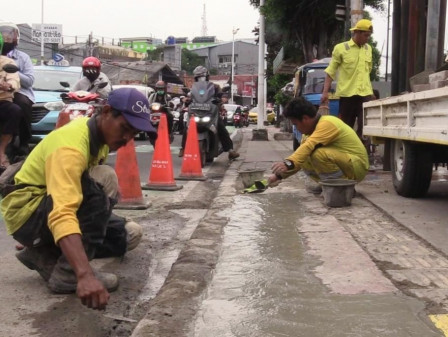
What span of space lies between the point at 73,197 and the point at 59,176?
0.42 feet

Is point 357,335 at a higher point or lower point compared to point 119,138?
lower

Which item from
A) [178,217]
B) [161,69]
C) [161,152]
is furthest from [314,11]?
[161,69]

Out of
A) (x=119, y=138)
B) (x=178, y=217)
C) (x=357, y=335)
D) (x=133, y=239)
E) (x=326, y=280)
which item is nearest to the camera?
(x=357, y=335)

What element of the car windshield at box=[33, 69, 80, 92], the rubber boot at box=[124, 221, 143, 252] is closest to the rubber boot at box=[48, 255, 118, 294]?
the rubber boot at box=[124, 221, 143, 252]

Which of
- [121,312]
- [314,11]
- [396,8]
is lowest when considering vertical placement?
[121,312]

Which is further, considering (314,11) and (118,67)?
(118,67)

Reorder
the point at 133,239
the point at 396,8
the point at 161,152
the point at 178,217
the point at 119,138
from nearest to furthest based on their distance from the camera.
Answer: the point at 119,138
the point at 133,239
the point at 178,217
the point at 161,152
the point at 396,8

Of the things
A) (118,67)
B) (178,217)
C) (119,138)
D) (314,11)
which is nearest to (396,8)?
(178,217)

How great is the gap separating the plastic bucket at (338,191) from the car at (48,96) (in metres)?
4.65

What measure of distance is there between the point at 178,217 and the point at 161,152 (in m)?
1.56

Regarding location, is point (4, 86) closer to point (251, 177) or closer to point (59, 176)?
point (251, 177)

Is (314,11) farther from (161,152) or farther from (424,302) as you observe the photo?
(424,302)

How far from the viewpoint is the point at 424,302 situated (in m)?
2.89

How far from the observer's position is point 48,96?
931cm
